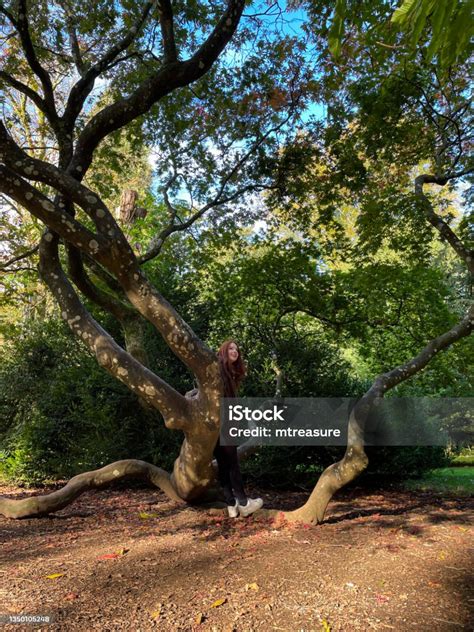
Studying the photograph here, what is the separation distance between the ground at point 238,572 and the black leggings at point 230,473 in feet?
0.87

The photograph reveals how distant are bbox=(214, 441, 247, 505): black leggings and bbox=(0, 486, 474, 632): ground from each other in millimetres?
266

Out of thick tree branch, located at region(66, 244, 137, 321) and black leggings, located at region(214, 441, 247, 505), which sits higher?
thick tree branch, located at region(66, 244, 137, 321)

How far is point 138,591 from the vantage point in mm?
2949

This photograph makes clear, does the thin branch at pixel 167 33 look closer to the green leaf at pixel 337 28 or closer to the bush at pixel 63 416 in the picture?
the green leaf at pixel 337 28

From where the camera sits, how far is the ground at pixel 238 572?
259cm

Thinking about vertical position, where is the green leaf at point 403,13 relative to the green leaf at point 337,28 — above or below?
below

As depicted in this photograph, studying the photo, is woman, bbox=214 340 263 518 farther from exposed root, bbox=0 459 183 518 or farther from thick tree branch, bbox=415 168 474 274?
thick tree branch, bbox=415 168 474 274

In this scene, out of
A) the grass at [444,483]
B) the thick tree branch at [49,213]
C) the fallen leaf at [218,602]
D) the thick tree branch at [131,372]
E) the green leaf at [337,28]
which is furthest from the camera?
the grass at [444,483]

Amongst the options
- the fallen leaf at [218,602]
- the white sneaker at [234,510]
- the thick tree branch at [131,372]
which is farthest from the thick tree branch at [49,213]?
the white sneaker at [234,510]

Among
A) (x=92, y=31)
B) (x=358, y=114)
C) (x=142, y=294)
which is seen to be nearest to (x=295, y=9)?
(x=358, y=114)

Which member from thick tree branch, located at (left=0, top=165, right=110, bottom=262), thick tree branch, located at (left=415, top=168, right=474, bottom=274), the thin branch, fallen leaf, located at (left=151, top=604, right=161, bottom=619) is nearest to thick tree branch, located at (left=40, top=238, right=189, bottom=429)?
thick tree branch, located at (left=0, top=165, right=110, bottom=262)

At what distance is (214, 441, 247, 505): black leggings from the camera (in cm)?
473

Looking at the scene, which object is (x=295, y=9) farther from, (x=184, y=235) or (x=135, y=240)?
(x=135, y=240)

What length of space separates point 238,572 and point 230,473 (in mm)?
1510
